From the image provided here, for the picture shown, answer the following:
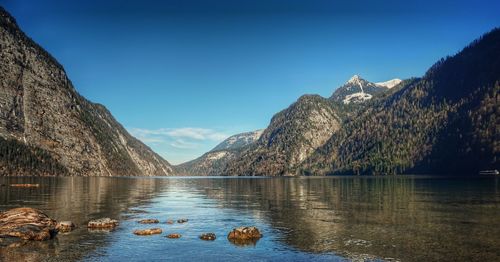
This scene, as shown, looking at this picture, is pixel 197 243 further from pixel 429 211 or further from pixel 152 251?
pixel 429 211

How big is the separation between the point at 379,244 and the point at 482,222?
21770 mm

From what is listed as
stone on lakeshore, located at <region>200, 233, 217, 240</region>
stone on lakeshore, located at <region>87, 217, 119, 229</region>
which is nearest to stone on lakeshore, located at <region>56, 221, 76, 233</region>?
stone on lakeshore, located at <region>87, 217, 119, 229</region>

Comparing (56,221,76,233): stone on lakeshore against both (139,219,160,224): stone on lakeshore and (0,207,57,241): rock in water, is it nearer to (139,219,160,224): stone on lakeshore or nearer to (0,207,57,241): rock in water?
(0,207,57,241): rock in water

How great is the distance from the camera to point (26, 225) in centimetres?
3972

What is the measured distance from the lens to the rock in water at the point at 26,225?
38.7 m

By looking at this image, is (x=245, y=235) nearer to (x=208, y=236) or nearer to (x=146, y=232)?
(x=208, y=236)

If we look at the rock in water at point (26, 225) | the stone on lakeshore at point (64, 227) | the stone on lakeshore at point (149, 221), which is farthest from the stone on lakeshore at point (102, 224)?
the rock in water at point (26, 225)

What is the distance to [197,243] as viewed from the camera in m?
38.0

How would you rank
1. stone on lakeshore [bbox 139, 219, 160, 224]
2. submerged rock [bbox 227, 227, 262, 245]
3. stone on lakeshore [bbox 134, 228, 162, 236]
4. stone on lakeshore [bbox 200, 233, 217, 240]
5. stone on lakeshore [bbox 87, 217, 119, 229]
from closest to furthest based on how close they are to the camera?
submerged rock [bbox 227, 227, 262, 245], stone on lakeshore [bbox 200, 233, 217, 240], stone on lakeshore [bbox 134, 228, 162, 236], stone on lakeshore [bbox 87, 217, 119, 229], stone on lakeshore [bbox 139, 219, 160, 224]

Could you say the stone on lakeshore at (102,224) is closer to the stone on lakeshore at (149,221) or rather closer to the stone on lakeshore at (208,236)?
the stone on lakeshore at (149,221)

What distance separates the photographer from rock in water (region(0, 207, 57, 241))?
38.7 m

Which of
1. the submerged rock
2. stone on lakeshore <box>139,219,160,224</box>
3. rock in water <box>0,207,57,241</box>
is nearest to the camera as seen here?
rock in water <box>0,207,57,241</box>

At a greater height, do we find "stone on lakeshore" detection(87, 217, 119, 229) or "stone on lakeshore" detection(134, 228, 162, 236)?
"stone on lakeshore" detection(87, 217, 119, 229)

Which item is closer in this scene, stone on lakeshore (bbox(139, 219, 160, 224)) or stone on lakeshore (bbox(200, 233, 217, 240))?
stone on lakeshore (bbox(200, 233, 217, 240))
